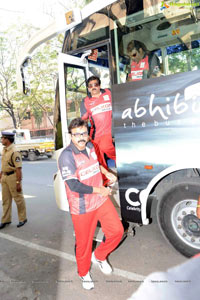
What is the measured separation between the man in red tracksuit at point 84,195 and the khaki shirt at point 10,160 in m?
2.39

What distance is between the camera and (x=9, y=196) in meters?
5.10

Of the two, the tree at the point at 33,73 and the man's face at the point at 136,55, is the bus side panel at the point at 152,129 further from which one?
the tree at the point at 33,73

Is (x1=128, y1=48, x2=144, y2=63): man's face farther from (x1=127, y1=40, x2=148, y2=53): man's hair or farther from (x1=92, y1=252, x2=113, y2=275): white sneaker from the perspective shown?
(x1=92, y1=252, x2=113, y2=275): white sneaker

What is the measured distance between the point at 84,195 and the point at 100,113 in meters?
1.62

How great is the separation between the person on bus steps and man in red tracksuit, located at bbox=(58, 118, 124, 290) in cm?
109

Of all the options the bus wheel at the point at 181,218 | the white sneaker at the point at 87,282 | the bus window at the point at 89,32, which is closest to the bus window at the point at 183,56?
the bus window at the point at 89,32

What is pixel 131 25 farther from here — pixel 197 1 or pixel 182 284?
pixel 182 284

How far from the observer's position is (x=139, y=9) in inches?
131

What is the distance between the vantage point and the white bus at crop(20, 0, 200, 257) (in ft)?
9.86

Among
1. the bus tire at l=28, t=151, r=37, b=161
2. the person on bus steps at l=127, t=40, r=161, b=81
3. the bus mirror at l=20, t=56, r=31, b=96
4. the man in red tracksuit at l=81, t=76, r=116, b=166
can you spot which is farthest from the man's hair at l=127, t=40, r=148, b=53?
the bus tire at l=28, t=151, r=37, b=161

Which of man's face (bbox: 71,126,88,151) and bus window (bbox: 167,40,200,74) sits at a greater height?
bus window (bbox: 167,40,200,74)

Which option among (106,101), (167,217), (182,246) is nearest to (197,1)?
(106,101)

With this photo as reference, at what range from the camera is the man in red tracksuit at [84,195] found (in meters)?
2.76

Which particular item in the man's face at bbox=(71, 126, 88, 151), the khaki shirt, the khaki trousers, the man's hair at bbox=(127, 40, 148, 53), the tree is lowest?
the khaki trousers
